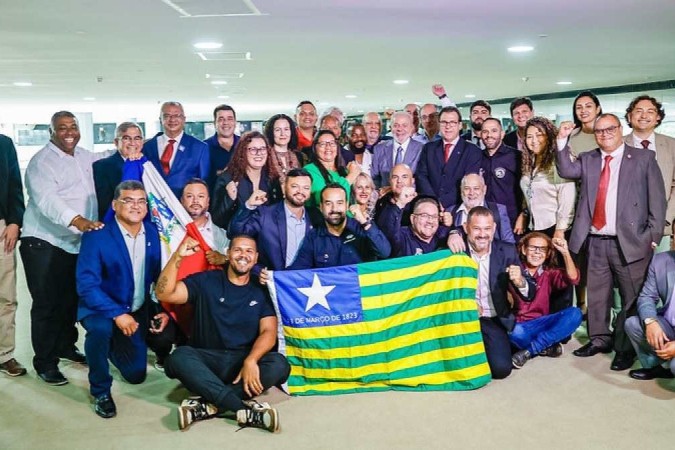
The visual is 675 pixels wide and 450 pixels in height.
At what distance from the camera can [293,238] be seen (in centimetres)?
431

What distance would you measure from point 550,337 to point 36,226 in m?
3.70

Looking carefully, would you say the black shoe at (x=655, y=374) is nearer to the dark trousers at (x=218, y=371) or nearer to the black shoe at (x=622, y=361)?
the black shoe at (x=622, y=361)

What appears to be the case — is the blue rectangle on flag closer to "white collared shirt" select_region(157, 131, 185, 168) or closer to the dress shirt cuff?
"white collared shirt" select_region(157, 131, 185, 168)

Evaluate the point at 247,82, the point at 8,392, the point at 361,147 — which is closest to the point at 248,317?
the point at 8,392

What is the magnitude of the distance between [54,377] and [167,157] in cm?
181

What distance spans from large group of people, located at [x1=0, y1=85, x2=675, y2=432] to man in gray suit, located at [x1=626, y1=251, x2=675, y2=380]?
0.01 meters

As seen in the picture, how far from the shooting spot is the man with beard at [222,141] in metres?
5.20

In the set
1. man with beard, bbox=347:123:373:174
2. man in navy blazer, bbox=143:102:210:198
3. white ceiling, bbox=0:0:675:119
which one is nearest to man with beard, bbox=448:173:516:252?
man with beard, bbox=347:123:373:174

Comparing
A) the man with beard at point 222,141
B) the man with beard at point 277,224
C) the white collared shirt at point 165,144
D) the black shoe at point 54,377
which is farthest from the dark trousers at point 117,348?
the man with beard at point 222,141

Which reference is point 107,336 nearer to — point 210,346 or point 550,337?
point 210,346

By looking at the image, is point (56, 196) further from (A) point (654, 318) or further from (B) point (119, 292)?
(A) point (654, 318)

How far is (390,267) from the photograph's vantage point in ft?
13.3

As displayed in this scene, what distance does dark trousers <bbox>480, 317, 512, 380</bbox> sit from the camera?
4.15 meters

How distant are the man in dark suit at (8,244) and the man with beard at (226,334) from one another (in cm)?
137
